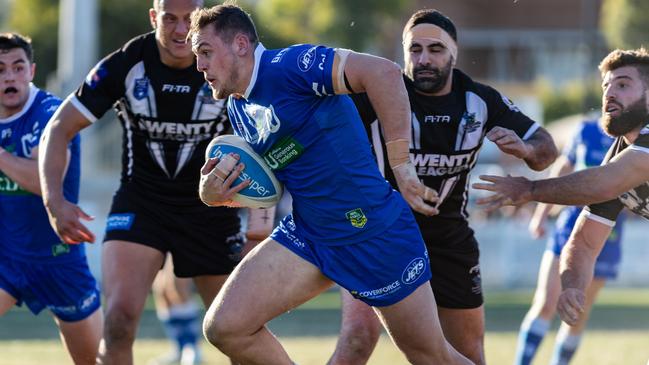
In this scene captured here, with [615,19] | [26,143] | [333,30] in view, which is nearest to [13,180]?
[26,143]

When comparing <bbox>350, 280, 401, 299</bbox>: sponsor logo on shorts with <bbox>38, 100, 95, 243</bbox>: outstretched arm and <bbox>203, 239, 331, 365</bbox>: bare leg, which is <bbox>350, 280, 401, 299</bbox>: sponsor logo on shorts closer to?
<bbox>203, 239, 331, 365</bbox>: bare leg

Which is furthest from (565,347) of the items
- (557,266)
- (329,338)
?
(329,338)

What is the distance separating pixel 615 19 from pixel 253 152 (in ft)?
134

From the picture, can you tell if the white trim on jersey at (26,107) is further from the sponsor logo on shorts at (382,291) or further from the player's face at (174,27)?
the sponsor logo on shorts at (382,291)

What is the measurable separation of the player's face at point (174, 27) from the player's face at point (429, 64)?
4.49 feet

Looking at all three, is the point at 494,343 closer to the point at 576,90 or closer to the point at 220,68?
the point at 220,68

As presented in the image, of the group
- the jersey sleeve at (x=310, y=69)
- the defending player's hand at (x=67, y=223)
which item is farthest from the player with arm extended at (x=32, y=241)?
the jersey sleeve at (x=310, y=69)

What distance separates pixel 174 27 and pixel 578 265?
9.13 ft

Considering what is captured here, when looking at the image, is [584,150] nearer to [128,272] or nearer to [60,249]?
[128,272]

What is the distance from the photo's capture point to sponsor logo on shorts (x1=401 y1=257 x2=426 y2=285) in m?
6.46

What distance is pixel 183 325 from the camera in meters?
11.4

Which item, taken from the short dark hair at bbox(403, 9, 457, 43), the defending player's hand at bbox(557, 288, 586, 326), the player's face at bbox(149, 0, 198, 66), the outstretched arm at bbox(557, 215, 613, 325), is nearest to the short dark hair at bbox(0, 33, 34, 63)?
the player's face at bbox(149, 0, 198, 66)

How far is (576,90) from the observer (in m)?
52.4

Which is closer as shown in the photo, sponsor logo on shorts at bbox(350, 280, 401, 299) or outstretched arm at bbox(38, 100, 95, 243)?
sponsor logo on shorts at bbox(350, 280, 401, 299)
